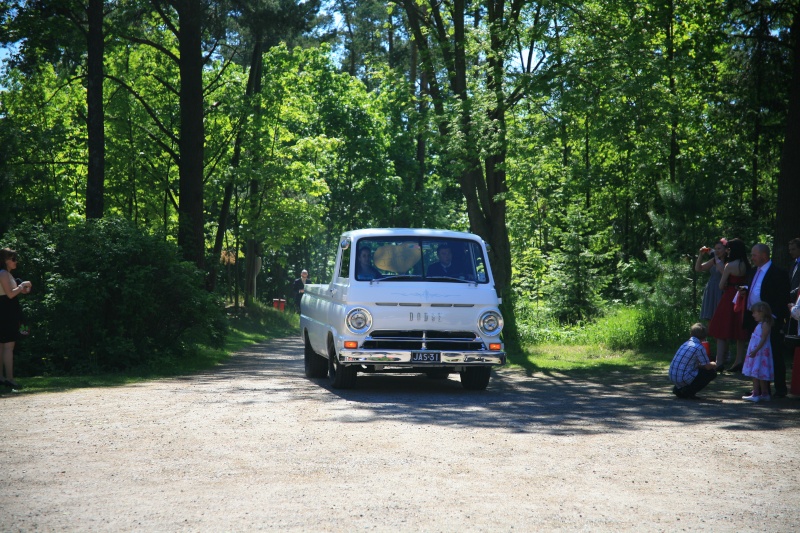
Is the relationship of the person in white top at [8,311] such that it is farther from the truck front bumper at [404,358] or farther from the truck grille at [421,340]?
the truck grille at [421,340]

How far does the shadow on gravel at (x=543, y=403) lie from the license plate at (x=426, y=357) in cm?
51

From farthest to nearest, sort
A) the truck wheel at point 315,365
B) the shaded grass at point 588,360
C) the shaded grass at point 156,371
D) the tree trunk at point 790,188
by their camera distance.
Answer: the shaded grass at point 588,360, the tree trunk at point 790,188, the truck wheel at point 315,365, the shaded grass at point 156,371

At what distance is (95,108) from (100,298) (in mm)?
5405

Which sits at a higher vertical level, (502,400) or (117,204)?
(117,204)

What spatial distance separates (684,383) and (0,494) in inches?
358

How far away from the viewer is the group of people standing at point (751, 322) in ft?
41.1

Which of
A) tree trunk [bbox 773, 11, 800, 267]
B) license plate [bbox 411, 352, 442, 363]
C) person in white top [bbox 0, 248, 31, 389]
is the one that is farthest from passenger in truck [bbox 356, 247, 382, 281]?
tree trunk [bbox 773, 11, 800, 267]

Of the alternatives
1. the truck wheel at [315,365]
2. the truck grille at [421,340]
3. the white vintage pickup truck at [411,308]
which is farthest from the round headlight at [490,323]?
the truck wheel at [315,365]

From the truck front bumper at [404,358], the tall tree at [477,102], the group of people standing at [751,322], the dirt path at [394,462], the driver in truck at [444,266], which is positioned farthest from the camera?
the tall tree at [477,102]

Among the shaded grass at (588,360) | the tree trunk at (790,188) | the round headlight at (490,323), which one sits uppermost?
the tree trunk at (790,188)

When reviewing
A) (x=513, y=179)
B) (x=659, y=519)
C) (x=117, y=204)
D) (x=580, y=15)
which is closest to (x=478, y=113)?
(x=580, y=15)

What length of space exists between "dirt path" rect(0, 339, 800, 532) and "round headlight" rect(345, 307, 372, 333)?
972mm

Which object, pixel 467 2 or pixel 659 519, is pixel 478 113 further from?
pixel 659 519

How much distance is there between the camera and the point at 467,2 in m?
24.4
